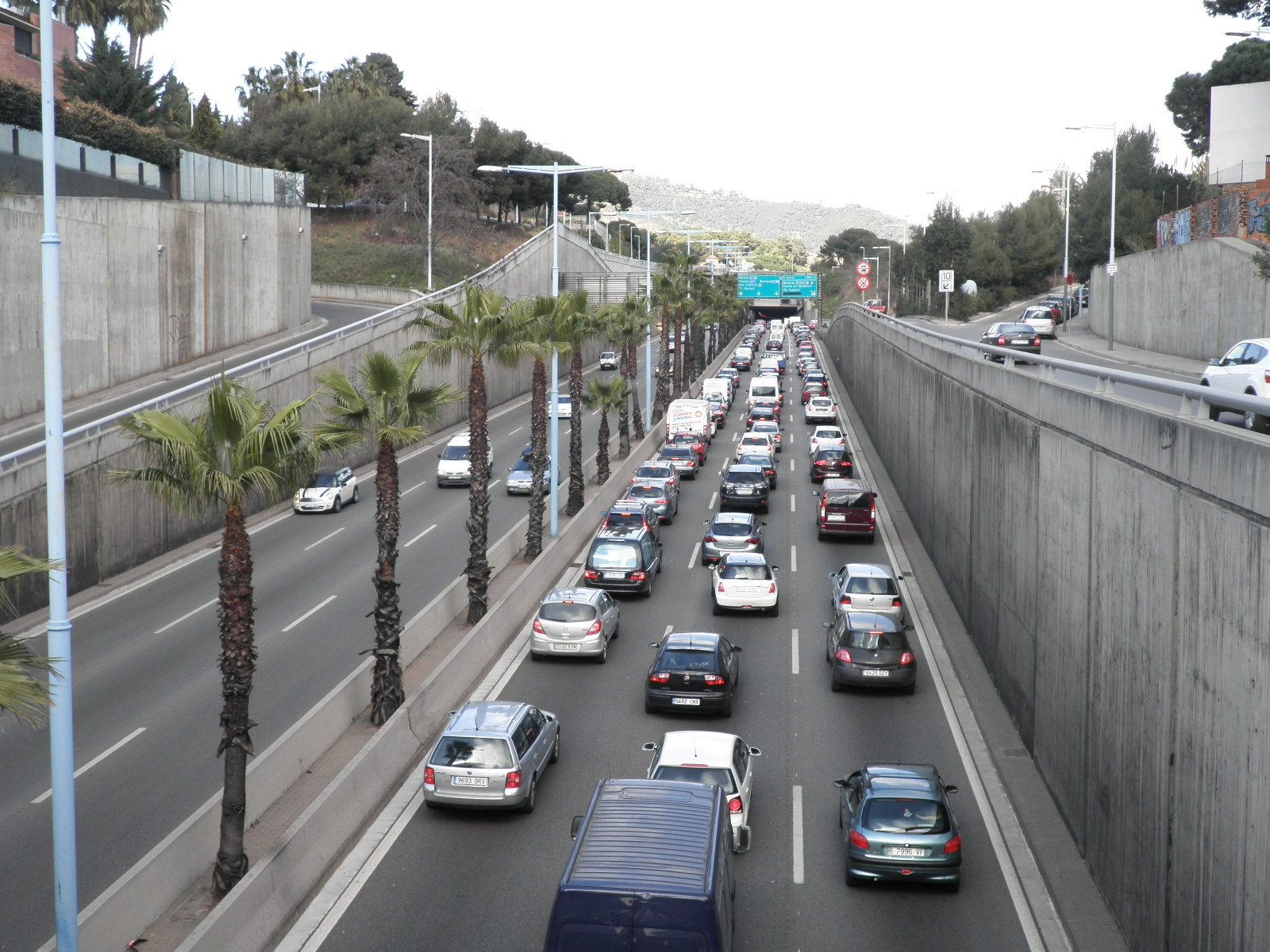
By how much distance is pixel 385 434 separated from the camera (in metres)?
20.5

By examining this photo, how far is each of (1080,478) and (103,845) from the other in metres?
13.4

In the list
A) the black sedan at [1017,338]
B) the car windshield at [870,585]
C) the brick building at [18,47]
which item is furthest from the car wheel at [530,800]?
the brick building at [18,47]

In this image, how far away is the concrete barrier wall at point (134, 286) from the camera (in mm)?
38219

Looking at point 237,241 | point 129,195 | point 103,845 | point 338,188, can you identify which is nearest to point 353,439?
point 103,845

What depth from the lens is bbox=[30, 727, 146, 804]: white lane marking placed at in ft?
55.9

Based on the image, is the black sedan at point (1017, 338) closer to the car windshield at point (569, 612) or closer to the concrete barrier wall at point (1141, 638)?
the concrete barrier wall at point (1141, 638)

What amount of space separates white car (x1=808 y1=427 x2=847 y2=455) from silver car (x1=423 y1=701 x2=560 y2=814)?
3037 centimetres

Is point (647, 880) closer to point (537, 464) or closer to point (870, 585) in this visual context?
point (870, 585)

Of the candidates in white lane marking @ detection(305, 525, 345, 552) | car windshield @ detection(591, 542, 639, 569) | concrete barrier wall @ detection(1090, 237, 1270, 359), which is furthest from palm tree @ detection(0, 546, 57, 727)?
concrete barrier wall @ detection(1090, 237, 1270, 359)

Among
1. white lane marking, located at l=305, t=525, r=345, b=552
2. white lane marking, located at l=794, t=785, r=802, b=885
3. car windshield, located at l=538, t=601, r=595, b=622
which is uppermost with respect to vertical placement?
car windshield, located at l=538, t=601, r=595, b=622

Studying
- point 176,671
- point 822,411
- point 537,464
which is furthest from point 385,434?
point 822,411

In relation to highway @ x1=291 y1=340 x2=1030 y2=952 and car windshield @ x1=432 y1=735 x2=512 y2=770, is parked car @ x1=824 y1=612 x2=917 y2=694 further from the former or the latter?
car windshield @ x1=432 y1=735 x2=512 y2=770

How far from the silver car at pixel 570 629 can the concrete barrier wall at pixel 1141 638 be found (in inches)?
290

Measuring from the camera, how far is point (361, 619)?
86.0 feet
